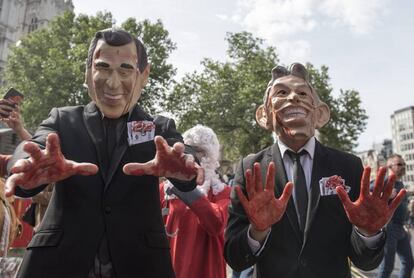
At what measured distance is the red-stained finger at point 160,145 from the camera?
1531 mm

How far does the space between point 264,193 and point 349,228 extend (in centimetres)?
64

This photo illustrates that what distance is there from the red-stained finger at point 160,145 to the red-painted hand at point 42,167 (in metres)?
0.26

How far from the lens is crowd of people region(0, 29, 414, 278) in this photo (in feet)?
5.67

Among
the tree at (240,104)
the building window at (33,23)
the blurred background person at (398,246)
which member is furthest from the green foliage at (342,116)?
the building window at (33,23)

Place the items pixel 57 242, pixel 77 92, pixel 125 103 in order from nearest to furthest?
pixel 57 242, pixel 125 103, pixel 77 92

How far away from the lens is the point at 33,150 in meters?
1.45

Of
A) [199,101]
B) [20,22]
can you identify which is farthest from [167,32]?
[20,22]

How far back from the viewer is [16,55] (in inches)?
1023

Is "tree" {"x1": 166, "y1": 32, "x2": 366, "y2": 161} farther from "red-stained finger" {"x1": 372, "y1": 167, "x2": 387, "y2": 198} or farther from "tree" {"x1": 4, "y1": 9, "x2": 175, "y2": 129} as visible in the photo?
"red-stained finger" {"x1": 372, "y1": 167, "x2": 387, "y2": 198}

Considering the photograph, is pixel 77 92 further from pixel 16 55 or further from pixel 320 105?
pixel 320 105

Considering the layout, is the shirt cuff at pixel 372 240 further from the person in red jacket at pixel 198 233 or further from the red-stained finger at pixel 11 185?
the red-stained finger at pixel 11 185

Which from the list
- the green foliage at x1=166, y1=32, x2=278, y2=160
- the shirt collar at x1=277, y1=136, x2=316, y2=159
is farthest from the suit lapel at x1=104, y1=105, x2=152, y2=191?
the green foliage at x1=166, y1=32, x2=278, y2=160

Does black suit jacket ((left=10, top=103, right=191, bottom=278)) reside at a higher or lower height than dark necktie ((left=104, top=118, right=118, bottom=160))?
lower

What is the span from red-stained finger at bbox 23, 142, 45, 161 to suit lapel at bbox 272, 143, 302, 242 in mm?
1302
